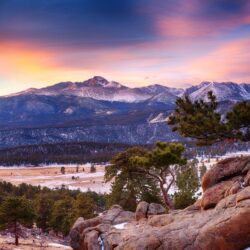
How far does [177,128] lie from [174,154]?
6907mm

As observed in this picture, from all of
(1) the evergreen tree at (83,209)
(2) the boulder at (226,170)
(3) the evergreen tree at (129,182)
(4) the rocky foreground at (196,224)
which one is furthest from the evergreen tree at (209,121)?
(1) the evergreen tree at (83,209)

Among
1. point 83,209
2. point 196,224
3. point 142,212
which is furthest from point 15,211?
point 196,224

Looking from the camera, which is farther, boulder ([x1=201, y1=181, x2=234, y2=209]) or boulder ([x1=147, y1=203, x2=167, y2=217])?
boulder ([x1=147, y1=203, x2=167, y2=217])

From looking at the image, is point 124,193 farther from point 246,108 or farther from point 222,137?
point 246,108

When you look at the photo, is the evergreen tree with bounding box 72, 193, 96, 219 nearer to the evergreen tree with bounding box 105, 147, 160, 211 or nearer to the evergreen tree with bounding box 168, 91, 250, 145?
the evergreen tree with bounding box 105, 147, 160, 211

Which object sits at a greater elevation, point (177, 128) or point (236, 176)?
point (177, 128)

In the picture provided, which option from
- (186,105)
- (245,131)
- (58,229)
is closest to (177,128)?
(186,105)

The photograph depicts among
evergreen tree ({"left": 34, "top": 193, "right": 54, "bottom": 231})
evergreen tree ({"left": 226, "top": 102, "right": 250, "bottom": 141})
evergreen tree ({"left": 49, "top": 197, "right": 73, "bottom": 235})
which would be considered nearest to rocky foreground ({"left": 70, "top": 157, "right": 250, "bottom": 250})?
evergreen tree ({"left": 226, "top": 102, "right": 250, "bottom": 141})

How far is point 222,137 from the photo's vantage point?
32.5 meters

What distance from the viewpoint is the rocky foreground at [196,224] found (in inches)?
916

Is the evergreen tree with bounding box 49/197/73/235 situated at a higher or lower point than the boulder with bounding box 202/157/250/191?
lower

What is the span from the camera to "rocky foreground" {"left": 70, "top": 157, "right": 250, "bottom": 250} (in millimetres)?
23266

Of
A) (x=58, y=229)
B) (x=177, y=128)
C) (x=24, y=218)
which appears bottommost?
(x=58, y=229)

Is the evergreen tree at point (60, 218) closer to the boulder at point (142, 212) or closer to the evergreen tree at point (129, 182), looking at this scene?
the evergreen tree at point (129, 182)
